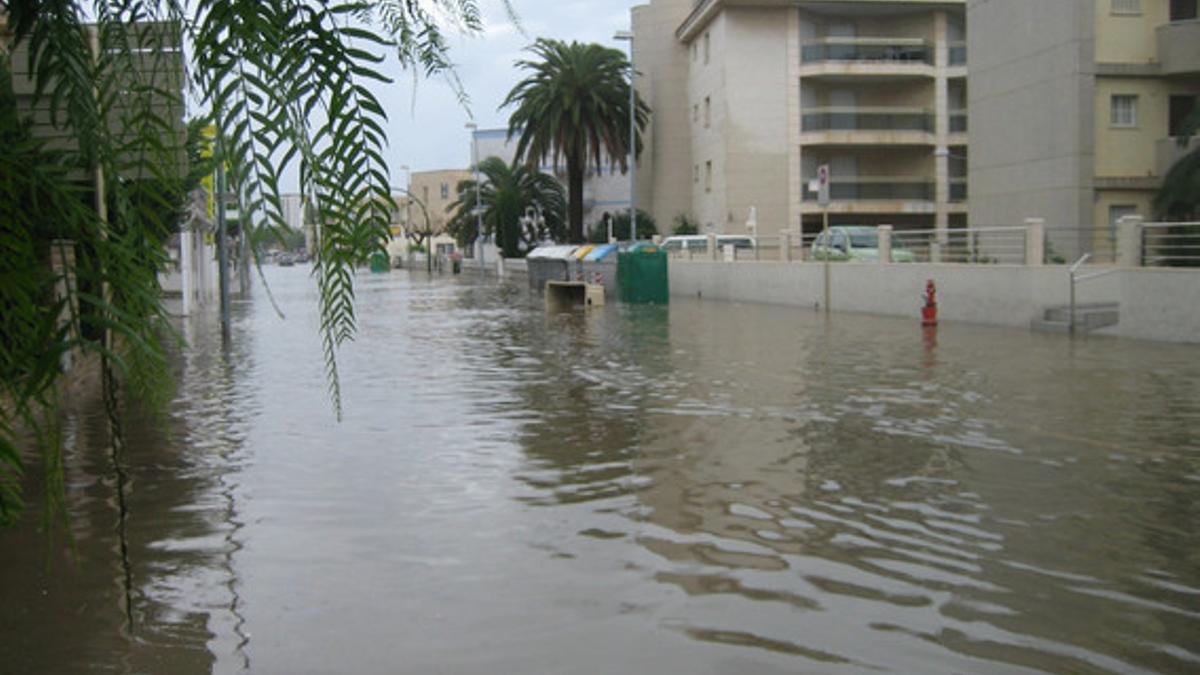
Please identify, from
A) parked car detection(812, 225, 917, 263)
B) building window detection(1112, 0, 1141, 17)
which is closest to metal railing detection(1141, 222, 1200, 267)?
parked car detection(812, 225, 917, 263)

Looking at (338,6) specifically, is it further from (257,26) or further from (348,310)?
(348,310)

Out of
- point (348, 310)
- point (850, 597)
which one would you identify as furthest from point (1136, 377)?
point (348, 310)

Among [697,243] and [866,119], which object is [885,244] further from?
[866,119]

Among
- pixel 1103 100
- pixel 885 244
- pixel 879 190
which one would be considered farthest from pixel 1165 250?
pixel 879 190

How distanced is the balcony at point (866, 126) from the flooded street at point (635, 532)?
126 feet

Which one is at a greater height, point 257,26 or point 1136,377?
point 257,26

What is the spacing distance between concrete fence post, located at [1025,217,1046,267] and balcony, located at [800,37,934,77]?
29.7 meters

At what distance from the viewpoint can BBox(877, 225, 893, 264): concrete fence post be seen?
29.2 metres

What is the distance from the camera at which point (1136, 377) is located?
603 inches

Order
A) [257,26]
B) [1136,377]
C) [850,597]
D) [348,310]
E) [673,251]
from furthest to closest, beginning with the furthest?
[673,251], [1136,377], [850,597], [348,310], [257,26]

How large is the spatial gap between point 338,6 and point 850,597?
16.5ft

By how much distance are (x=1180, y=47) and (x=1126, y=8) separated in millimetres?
1737

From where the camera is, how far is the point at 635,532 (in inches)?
285

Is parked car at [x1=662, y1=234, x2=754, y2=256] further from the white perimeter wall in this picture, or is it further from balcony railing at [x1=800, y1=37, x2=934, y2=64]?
balcony railing at [x1=800, y1=37, x2=934, y2=64]
